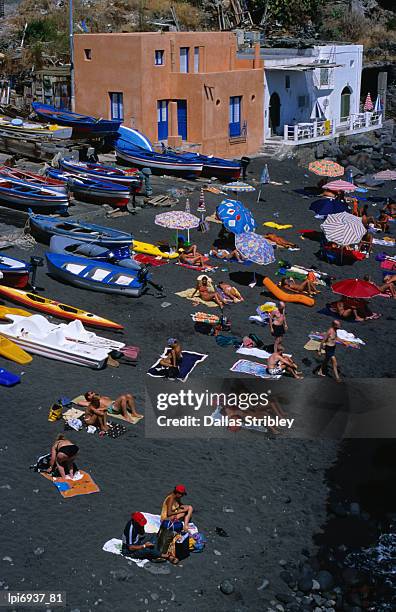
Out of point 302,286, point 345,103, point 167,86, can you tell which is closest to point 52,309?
point 302,286

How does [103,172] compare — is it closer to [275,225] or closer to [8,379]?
[275,225]

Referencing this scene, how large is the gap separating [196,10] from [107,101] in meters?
18.0

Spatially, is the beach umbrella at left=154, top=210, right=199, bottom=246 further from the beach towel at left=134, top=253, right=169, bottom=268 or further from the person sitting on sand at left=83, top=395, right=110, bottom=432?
the person sitting on sand at left=83, top=395, right=110, bottom=432

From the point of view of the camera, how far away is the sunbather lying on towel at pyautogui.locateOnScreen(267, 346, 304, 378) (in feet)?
61.9

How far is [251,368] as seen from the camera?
19172mm

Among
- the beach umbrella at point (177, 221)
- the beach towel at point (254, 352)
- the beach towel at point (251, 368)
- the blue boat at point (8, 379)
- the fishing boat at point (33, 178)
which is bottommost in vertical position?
the beach towel at point (254, 352)

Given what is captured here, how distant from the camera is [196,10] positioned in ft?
174

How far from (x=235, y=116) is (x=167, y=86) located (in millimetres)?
3833

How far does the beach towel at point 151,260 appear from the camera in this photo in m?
25.5

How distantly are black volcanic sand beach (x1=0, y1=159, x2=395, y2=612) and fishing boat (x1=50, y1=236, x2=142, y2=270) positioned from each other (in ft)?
4.74

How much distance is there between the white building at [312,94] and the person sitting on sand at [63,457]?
29.6 m

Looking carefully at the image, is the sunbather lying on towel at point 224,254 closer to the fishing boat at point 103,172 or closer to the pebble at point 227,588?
the fishing boat at point 103,172

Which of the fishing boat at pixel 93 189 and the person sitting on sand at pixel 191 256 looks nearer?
the person sitting on sand at pixel 191 256

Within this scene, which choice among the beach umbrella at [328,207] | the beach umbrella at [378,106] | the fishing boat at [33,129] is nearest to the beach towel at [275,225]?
the beach umbrella at [328,207]
